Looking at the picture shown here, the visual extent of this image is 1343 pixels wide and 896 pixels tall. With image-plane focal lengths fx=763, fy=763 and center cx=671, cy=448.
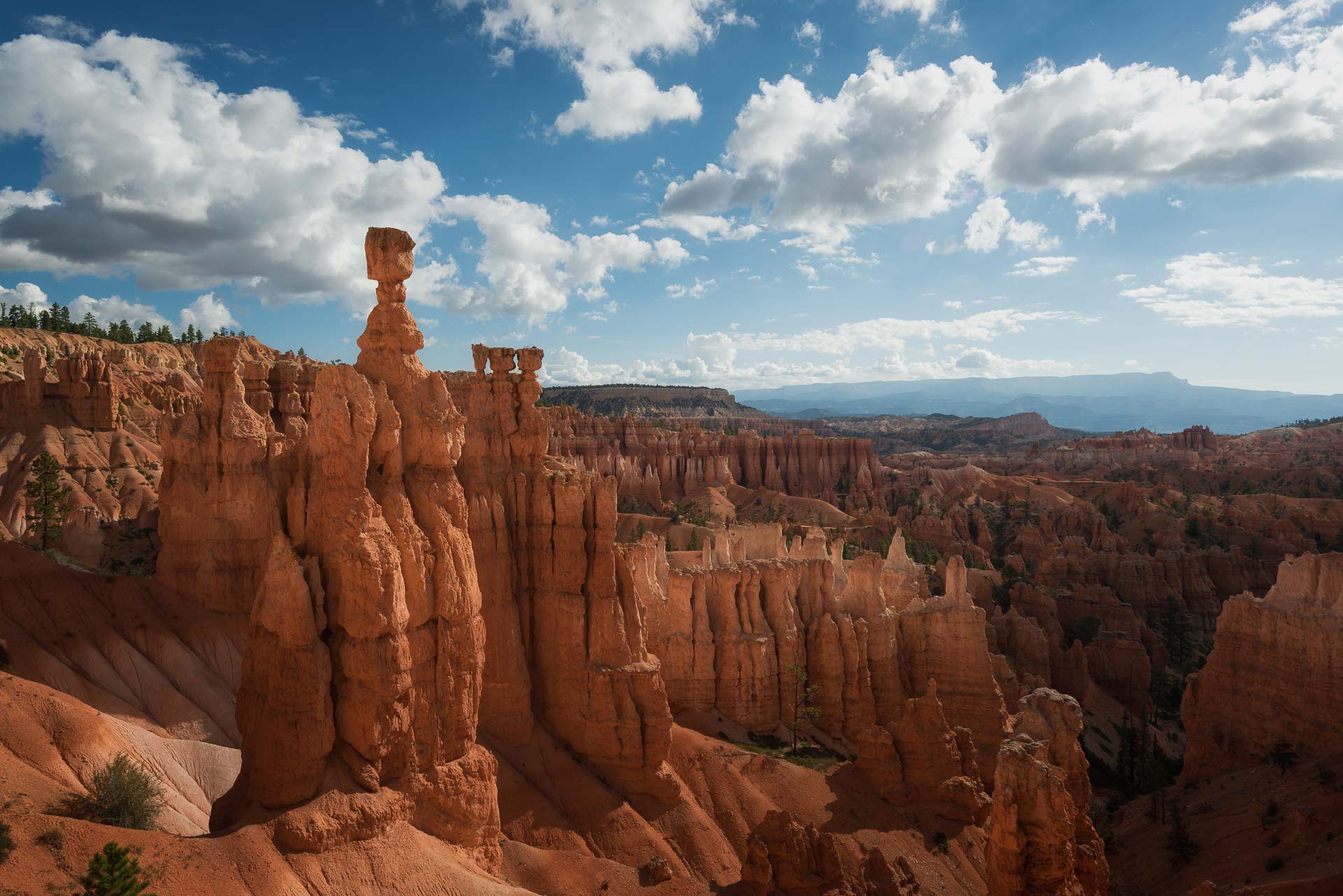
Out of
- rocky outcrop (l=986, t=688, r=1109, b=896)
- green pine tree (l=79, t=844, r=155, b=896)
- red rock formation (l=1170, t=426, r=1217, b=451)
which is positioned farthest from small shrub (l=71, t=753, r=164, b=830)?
red rock formation (l=1170, t=426, r=1217, b=451)

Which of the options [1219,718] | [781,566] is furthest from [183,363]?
[1219,718]

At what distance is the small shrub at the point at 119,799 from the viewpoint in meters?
13.1

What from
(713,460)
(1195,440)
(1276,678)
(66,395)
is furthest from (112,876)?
(1195,440)

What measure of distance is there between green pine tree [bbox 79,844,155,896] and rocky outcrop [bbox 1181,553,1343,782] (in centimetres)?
3720

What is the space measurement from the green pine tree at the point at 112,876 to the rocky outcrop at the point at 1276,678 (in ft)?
122

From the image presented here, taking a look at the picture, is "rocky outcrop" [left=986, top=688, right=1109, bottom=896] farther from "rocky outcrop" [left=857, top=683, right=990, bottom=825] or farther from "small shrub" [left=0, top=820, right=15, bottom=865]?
"small shrub" [left=0, top=820, right=15, bottom=865]

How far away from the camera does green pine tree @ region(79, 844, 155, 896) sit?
400 inches

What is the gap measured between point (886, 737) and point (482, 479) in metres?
17.4

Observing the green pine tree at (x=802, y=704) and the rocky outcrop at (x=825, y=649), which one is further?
the green pine tree at (x=802, y=704)

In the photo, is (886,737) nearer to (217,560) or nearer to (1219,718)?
(1219,718)

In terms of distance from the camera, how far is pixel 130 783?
546 inches

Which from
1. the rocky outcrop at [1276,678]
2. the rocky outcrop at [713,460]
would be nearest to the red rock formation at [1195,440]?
the rocky outcrop at [713,460]

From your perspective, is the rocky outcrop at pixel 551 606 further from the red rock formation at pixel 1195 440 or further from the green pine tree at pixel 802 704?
the red rock formation at pixel 1195 440

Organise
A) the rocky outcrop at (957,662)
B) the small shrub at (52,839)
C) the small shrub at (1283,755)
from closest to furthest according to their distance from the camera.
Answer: the small shrub at (52,839) < the small shrub at (1283,755) < the rocky outcrop at (957,662)
